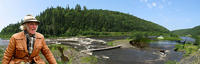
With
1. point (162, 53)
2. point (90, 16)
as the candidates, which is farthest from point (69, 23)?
point (162, 53)

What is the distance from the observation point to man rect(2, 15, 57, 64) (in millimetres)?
3131

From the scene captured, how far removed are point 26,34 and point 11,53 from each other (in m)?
0.49

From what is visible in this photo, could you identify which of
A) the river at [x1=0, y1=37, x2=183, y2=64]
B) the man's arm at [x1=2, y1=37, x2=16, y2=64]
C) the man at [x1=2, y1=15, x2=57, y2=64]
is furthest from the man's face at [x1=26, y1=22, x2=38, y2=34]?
the river at [x1=0, y1=37, x2=183, y2=64]

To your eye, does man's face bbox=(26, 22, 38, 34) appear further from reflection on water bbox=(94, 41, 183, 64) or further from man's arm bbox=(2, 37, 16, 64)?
reflection on water bbox=(94, 41, 183, 64)

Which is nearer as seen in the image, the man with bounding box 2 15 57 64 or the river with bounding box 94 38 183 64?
the man with bounding box 2 15 57 64

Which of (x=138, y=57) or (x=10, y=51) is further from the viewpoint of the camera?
(x=138, y=57)

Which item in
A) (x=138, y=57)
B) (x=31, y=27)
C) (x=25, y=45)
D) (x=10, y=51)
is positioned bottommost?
(x=138, y=57)

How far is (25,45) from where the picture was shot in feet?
10.4

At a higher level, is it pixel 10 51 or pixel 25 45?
pixel 25 45

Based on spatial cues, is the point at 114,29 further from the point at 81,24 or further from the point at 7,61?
the point at 7,61

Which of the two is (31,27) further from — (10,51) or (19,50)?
(10,51)

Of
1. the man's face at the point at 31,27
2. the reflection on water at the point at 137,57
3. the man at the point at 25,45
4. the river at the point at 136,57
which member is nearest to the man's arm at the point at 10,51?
the man at the point at 25,45

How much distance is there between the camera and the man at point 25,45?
3131mm

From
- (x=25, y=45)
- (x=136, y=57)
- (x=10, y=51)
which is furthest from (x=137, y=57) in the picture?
(x=10, y=51)
